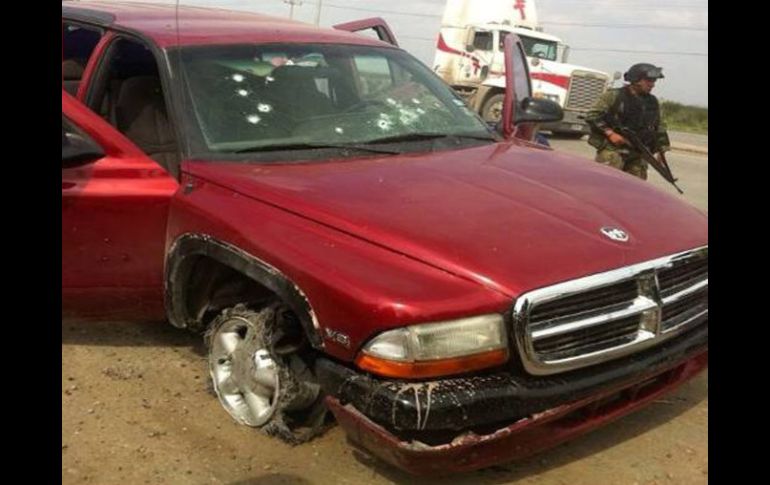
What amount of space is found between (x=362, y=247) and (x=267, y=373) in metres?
0.74

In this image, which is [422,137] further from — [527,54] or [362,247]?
[527,54]

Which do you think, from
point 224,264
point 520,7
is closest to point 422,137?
point 224,264

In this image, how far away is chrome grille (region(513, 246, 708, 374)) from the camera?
249cm

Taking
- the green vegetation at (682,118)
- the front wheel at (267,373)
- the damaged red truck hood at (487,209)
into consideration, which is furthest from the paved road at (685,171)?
the green vegetation at (682,118)

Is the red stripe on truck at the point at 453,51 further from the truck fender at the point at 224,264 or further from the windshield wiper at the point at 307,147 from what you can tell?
the truck fender at the point at 224,264

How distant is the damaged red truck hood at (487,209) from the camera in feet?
8.48

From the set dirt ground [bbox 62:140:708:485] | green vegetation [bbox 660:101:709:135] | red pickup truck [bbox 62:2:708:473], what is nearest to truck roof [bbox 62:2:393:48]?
red pickup truck [bbox 62:2:708:473]

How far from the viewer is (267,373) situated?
302 cm

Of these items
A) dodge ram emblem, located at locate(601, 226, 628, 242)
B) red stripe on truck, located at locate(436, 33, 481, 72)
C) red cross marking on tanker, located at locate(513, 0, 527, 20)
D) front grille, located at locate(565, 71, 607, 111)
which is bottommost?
dodge ram emblem, located at locate(601, 226, 628, 242)

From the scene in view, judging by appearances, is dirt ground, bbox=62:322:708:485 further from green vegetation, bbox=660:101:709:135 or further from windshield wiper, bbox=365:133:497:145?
green vegetation, bbox=660:101:709:135

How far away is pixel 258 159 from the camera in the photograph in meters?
3.33

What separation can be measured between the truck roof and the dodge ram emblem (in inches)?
78.3
